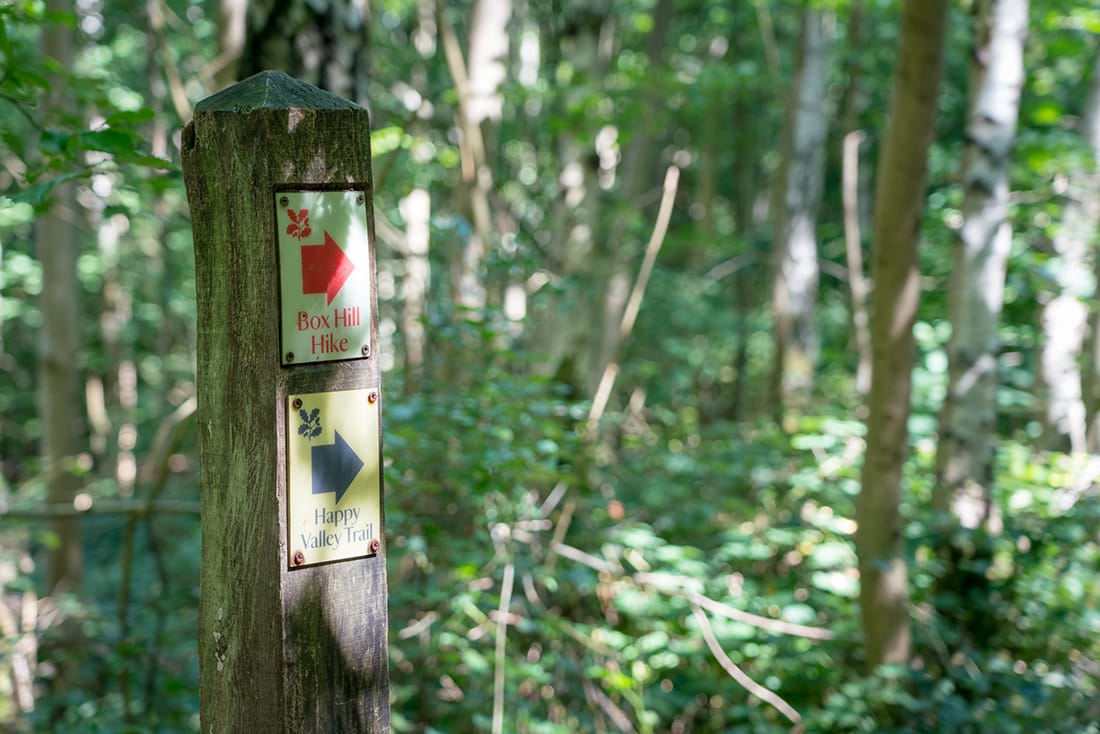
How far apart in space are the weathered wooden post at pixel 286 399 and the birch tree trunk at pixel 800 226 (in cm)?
712

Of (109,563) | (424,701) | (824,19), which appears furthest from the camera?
(109,563)

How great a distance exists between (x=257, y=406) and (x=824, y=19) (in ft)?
27.6

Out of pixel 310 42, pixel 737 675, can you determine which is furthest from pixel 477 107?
pixel 737 675

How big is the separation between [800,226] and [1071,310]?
2672mm

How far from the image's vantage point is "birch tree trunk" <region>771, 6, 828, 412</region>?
27.0 feet

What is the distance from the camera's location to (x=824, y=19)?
8.41 metres

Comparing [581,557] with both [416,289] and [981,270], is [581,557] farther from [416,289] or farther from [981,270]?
[981,270]

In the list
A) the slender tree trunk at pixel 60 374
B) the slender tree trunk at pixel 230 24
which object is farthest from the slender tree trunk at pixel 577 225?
the slender tree trunk at pixel 60 374

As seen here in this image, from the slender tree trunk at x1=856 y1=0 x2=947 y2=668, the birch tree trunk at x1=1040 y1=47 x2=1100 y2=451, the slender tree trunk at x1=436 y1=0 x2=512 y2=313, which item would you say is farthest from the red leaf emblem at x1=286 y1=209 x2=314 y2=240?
the birch tree trunk at x1=1040 y1=47 x2=1100 y2=451

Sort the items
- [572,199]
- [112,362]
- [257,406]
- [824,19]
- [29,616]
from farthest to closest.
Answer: [112,362], [824,19], [572,199], [29,616], [257,406]

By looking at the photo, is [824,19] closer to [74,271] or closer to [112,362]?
[74,271]

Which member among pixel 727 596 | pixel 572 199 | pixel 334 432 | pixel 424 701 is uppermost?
pixel 572 199

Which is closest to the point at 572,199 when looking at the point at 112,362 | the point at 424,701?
the point at 424,701

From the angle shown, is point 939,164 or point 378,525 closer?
point 378,525
